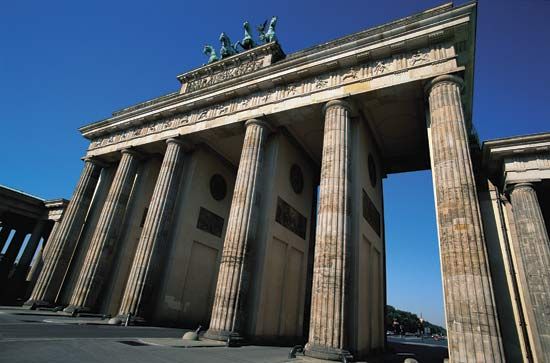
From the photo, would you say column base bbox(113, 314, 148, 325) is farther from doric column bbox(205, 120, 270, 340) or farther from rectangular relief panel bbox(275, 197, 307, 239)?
rectangular relief panel bbox(275, 197, 307, 239)

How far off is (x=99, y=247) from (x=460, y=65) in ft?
64.2

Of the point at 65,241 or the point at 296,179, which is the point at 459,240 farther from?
the point at 65,241

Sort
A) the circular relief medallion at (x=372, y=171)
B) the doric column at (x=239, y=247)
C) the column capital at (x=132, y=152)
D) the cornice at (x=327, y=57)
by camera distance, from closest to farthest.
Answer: the doric column at (x=239, y=247) → the cornice at (x=327, y=57) → the circular relief medallion at (x=372, y=171) → the column capital at (x=132, y=152)

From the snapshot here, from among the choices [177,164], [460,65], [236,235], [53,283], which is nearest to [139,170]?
[177,164]

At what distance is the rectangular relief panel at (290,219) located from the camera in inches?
599

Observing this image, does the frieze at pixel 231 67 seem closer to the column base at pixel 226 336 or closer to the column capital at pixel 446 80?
the column capital at pixel 446 80

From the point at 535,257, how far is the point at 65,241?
24353 millimetres

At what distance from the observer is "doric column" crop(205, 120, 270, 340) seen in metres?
11.4

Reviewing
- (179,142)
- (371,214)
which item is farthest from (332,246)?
(179,142)

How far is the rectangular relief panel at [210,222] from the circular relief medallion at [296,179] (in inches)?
236

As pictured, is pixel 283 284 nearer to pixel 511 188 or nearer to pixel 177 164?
pixel 177 164

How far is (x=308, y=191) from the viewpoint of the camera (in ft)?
62.2

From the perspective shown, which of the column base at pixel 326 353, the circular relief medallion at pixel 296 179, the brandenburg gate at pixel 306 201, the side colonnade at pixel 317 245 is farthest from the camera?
the circular relief medallion at pixel 296 179

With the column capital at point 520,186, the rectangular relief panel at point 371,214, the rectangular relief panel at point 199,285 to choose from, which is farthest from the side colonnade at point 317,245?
the column capital at point 520,186
